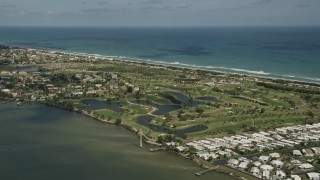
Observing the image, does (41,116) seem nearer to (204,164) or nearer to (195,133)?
(195,133)

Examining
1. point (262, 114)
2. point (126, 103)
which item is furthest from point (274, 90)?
point (126, 103)

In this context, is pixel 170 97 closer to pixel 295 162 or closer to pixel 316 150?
pixel 316 150

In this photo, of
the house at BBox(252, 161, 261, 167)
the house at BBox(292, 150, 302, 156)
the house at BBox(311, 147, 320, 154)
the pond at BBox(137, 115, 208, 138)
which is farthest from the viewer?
the pond at BBox(137, 115, 208, 138)

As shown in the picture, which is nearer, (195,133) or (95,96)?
(195,133)

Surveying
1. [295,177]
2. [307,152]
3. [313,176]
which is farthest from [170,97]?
[313,176]

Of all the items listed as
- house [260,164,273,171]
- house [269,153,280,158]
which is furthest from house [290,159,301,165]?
house [260,164,273,171]

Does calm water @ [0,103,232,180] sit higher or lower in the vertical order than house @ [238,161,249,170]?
lower

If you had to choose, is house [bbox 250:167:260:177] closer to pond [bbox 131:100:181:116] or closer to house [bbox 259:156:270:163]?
house [bbox 259:156:270:163]

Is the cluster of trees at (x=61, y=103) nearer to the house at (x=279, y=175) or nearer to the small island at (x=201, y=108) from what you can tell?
the small island at (x=201, y=108)
